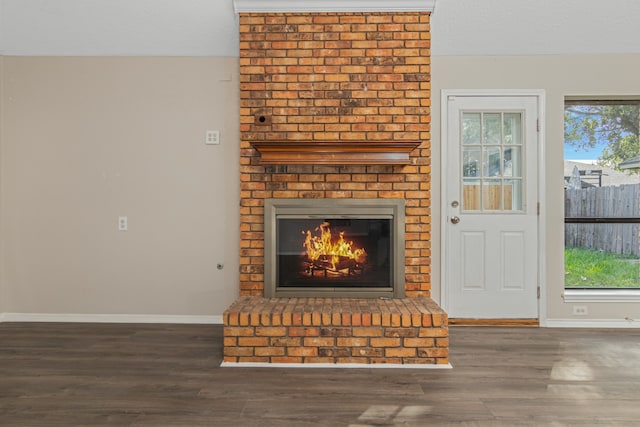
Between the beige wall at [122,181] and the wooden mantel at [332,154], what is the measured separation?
717 millimetres

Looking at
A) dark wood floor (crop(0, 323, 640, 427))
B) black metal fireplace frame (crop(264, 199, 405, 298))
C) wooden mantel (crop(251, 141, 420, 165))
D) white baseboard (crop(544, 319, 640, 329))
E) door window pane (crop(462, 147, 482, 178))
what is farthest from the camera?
door window pane (crop(462, 147, 482, 178))

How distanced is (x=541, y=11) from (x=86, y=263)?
4.16 m

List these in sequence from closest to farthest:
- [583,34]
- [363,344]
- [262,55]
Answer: [363,344] → [262,55] → [583,34]

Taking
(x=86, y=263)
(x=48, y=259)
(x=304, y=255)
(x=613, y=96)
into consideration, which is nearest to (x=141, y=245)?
(x=86, y=263)

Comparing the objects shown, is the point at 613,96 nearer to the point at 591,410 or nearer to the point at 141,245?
the point at 591,410

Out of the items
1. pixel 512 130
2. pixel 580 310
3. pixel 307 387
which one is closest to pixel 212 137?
pixel 307 387

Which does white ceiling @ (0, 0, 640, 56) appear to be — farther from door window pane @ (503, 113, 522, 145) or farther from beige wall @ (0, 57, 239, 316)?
door window pane @ (503, 113, 522, 145)

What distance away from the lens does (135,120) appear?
342 centimetres

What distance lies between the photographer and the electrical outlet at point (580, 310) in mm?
3367

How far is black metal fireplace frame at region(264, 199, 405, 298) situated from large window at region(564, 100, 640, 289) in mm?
1748

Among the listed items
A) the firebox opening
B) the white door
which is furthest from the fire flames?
the white door

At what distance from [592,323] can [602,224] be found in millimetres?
887

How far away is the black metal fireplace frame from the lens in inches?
116

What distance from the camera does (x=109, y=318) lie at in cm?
341
